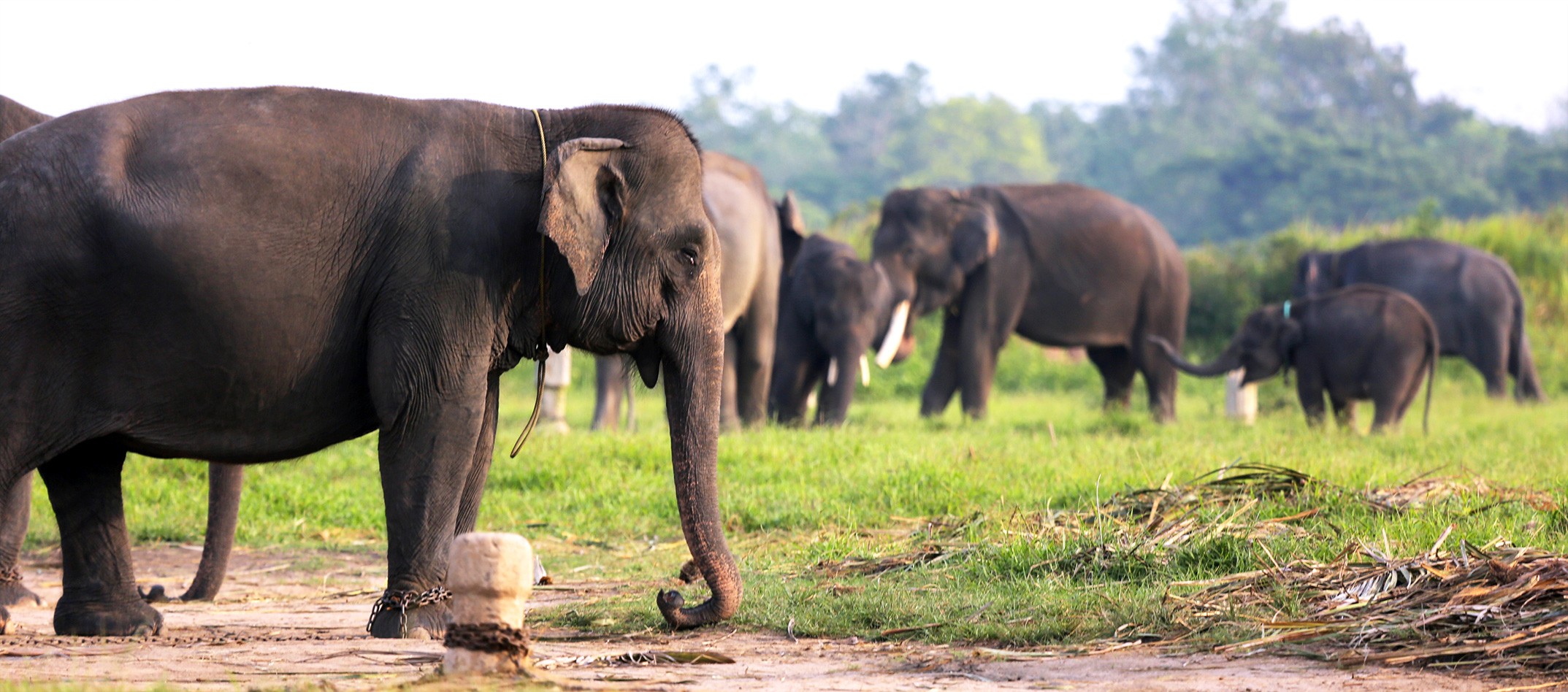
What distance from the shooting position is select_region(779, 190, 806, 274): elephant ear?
14.2 meters

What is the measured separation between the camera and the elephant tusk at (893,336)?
14.3m

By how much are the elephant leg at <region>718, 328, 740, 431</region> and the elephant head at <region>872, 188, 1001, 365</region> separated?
1.96 meters

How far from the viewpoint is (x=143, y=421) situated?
4.93 m

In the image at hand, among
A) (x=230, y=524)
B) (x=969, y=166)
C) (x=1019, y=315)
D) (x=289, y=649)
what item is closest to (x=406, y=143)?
(x=289, y=649)

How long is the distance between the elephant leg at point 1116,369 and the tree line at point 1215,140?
107ft

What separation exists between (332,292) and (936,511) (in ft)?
11.2

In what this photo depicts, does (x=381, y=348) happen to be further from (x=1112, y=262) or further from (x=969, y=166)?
(x=969, y=166)

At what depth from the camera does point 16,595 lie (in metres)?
6.18

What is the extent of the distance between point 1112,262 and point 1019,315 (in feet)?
3.03

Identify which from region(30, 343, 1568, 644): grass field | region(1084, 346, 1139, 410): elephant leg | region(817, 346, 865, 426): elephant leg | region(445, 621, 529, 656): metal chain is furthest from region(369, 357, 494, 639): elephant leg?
region(1084, 346, 1139, 410): elephant leg

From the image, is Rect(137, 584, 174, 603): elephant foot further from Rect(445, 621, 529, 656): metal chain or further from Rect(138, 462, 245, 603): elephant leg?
Rect(445, 621, 529, 656): metal chain

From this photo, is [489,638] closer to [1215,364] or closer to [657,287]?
[657,287]

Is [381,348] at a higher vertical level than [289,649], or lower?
higher

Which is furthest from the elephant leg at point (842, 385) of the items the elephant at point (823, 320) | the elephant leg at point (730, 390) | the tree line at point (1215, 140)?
the tree line at point (1215, 140)
